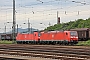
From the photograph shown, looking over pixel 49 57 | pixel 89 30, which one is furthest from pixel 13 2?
pixel 49 57

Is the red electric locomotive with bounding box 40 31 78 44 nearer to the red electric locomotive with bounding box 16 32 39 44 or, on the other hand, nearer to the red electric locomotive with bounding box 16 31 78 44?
the red electric locomotive with bounding box 16 31 78 44

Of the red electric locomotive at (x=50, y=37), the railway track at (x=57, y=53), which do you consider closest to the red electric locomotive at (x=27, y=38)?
the red electric locomotive at (x=50, y=37)

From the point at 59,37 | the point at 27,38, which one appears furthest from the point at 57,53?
the point at 27,38

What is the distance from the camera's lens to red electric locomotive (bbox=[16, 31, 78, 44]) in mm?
41584

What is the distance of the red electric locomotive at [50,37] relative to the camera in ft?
136

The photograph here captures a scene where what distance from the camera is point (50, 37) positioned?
46125 millimetres

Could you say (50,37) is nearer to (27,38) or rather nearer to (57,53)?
(27,38)

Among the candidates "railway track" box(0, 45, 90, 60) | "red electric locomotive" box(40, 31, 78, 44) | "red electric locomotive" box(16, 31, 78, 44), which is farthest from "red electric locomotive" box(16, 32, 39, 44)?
"railway track" box(0, 45, 90, 60)

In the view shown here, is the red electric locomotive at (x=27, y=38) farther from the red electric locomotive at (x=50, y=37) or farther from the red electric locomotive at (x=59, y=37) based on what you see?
the red electric locomotive at (x=59, y=37)

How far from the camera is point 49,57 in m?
19.5

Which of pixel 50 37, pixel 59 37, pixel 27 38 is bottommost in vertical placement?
pixel 27 38

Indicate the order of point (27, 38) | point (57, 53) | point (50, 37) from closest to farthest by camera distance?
point (57, 53)
point (50, 37)
point (27, 38)

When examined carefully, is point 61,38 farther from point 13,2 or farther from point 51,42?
point 13,2

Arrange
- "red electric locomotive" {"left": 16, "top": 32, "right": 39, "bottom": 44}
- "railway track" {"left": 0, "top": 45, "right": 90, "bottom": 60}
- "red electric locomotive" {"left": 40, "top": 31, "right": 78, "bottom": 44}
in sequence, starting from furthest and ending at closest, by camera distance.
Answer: "red electric locomotive" {"left": 16, "top": 32, "right": 39, "bottom": 44} → "red electric locomotive" {"left": 40, "top": 31, "right": 78, "bottom": 44} → "railway track" {"left": 0, "top": 45, "right": 90, "bottom": 60}
